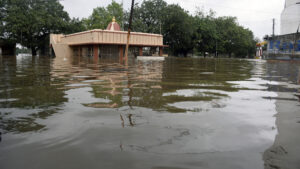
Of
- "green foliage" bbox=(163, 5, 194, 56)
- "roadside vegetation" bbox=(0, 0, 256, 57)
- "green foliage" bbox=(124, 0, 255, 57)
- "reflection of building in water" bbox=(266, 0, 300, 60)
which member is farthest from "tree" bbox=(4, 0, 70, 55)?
"reflection of building in water" bbox=(266, 0, 300, 60)

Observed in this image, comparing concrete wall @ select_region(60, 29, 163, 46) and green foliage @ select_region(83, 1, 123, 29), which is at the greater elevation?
green foliage @ select_region(83, 1, 123, 29)

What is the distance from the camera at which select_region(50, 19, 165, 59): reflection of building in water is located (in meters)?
33.7

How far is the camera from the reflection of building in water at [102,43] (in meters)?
33.7

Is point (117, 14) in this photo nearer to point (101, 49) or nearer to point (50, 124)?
point (101, 49)

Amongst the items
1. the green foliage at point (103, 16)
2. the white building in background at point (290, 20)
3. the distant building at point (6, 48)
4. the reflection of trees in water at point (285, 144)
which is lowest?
the reflection of trees in water at point (285, 144)

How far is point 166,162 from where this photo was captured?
1.57 metres

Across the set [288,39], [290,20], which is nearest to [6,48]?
[288,39]

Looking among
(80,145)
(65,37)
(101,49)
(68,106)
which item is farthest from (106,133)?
(65,37)

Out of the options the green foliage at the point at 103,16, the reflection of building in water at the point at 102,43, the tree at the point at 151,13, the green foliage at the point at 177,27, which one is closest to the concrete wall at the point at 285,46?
the green foliage at the point at 177,27

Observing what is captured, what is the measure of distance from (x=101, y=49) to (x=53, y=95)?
32980 mm

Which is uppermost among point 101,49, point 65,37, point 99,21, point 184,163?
point 99,21

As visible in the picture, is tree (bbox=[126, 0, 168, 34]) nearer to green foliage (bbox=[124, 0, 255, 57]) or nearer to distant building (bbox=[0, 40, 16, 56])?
green foliage (bbox=[124, 0, 255, 57])

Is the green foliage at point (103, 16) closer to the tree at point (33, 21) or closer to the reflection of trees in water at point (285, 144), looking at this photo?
the tree at point (33, 21)

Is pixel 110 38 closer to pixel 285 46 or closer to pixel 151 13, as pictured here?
pixel 151 13
